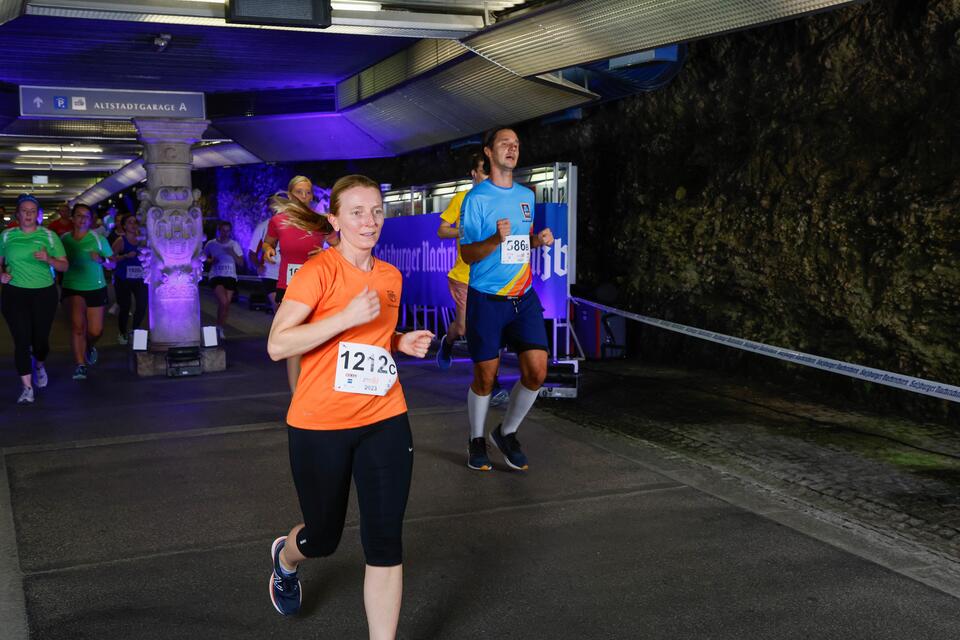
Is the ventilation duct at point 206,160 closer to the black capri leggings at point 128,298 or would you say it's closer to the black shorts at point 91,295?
the black capri leggings at point 128,298

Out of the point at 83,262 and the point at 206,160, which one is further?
the point at 206,160

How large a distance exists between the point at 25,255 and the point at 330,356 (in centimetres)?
641

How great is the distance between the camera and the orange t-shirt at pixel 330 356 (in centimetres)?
305

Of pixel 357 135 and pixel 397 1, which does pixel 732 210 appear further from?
pixel 357 135

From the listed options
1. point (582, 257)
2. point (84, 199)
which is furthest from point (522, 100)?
point (84, 199)

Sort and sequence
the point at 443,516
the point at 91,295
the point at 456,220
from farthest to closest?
the point at 91,295 → the point at 456,220 → the point at 443,516

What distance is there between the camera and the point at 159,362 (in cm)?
1076

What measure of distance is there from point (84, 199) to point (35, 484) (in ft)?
112

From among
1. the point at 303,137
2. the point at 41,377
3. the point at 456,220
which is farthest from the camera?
the point at 303,137

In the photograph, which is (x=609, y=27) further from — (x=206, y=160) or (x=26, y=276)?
(x=206, y=160)

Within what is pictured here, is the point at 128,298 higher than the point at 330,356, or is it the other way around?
the point at 330,356

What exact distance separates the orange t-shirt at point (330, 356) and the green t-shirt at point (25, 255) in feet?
20.6

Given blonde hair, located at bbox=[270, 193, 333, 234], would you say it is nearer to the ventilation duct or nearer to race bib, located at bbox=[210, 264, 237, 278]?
race bib, located at bbox=[210, 264, 237, 278]

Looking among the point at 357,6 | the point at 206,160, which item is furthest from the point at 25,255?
the point at 206,160
